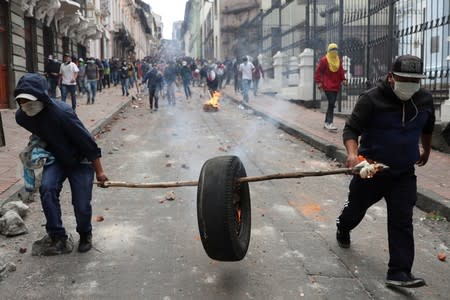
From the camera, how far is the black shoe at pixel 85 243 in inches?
169

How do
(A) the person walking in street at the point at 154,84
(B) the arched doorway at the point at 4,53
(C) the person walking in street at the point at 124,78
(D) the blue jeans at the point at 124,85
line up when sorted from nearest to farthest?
(B) the arched doorway at the point at 4,53 → (A) the person walking in street at the point at 154,84 → (C) the person walking in street at the point at 124,78 → (D) the blue jeans at the point at 124,85

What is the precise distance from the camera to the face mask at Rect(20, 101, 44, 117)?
12.9 ft

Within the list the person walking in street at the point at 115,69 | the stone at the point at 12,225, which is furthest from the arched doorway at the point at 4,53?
the person walking in street at the point at 115,69

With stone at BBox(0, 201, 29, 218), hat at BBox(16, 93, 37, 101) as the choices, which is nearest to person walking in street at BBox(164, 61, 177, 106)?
stone at BBox(0, 201, 29, 218)

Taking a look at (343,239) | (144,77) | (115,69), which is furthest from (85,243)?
(115,69)

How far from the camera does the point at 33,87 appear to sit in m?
3.90

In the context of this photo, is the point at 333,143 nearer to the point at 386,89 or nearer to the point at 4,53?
the point at 386,89

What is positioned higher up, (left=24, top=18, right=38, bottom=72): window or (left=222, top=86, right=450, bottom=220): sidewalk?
(left=24, top=18, right=38, bottom=72): window

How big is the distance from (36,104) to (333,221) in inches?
119

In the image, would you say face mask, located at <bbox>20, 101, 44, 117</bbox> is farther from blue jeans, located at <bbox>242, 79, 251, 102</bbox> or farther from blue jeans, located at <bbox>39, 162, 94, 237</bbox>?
blue jeans, located at <bbox>242, 79, 251, 102</bbox>

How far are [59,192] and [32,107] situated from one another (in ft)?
2.36

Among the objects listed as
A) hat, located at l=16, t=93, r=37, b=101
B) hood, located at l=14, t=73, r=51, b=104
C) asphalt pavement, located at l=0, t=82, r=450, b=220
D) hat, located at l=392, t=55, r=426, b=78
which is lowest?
asphalt pavement, located at l=0, t=82, r=450, b=220

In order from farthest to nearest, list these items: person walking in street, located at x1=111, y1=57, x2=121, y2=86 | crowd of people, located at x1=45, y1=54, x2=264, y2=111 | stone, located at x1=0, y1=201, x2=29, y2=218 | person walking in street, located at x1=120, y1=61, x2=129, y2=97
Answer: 1. person walking in street, located at x1=111, y1=57, x2=121, y2=86
2. person walking in street, located at x1=120, y1=61, x2=129, y2=97
3. crowd of people, located at x1=45, y1=54, x2=264, y2=111
4. stone, located at x1=0, y1=201, x2=29, y2=218

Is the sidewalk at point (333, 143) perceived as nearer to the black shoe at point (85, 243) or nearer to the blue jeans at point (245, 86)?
the blue jeans at point (245, 86)
